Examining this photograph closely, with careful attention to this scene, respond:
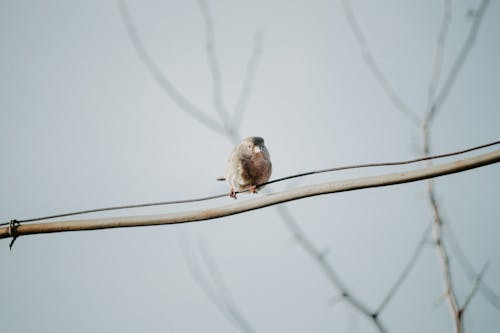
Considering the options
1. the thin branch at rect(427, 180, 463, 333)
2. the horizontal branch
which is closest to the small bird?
the thin branch at rect(427, 180, 463, 333)

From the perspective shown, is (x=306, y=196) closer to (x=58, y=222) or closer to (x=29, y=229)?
(x=58, y=222)

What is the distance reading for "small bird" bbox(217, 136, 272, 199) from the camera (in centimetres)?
514

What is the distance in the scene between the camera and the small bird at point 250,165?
16.9ft

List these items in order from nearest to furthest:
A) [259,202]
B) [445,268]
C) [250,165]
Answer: [259,202] → [445,268] → [250,165]

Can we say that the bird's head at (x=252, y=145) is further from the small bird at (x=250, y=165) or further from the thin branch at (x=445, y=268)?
the thin branch at (x=445, y=268)

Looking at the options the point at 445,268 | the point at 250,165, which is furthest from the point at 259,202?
the point at 250,165

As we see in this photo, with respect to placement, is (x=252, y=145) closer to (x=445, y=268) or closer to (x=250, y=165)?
(x=250, y=165)

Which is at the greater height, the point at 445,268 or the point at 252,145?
the point at 252,145

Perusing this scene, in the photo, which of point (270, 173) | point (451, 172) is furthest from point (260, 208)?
point (270, 173)

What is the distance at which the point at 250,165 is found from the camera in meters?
5.13

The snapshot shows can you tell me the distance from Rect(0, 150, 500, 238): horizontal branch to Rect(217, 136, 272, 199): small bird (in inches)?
118

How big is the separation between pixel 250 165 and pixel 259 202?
3.08 m

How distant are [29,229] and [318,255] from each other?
2.09 m

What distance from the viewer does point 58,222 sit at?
2.25 metres
